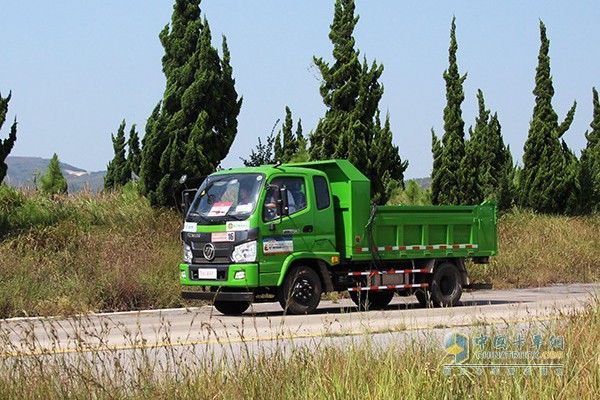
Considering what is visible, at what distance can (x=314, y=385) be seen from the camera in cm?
753

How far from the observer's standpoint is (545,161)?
126ft

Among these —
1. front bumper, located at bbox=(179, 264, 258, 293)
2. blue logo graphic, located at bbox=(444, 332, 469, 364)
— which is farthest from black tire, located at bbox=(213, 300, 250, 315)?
blue logo graphic, located at bbox=(444, 332, 469, 364)

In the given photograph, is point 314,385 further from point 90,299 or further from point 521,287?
point 521,287

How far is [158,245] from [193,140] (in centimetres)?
305

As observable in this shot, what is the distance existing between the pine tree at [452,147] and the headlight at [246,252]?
58.0 ft

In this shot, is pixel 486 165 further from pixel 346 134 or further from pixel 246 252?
pixel 246 252

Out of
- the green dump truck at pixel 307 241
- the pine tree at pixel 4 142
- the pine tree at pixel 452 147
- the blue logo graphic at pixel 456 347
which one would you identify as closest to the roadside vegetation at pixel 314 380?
the blue logo graphic at pixel 456 347

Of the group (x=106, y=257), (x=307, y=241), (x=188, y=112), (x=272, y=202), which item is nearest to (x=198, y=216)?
(x=272, y=202)

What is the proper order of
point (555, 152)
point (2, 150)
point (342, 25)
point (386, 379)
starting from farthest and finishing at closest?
point (555, 152) → point (342, 25) → point (2, 150) → point (386, 379)

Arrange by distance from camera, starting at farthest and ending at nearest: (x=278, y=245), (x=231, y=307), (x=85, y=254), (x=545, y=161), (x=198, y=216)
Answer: (x=545, y=161) < (x=85, y=254) < (x=231, y=307) < (x=198, y=216) < (x=278, y=245)

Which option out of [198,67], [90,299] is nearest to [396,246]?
[90,299]

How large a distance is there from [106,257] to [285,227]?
4.32 meters

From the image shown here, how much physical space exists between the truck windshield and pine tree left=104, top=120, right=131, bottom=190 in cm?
2837

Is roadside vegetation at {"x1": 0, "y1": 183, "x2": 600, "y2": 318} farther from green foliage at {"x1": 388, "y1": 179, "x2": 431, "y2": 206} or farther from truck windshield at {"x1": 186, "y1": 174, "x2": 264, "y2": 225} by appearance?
green foliage at {"x1": 388, "y1": 179, "x2": 431, "y2": 206}
